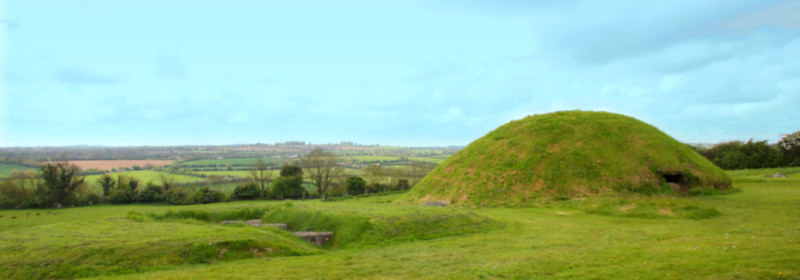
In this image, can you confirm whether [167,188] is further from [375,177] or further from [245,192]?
[375,177]

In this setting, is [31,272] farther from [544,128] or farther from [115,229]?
[544,128]

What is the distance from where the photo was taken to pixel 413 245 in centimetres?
1398

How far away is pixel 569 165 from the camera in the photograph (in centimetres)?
3011

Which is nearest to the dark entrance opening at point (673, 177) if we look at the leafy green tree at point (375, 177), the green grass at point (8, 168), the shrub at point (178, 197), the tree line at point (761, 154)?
the tree line at point (761, 154)

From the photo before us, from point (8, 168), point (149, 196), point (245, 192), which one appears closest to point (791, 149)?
point (245, 192)

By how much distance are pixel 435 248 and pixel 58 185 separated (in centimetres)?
5199

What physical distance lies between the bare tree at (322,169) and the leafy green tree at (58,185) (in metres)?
28.4

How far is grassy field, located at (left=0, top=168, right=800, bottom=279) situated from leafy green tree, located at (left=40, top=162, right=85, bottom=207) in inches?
1457

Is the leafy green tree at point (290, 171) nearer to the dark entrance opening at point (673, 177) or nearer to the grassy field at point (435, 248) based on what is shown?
the grassy field at point (435, 248)

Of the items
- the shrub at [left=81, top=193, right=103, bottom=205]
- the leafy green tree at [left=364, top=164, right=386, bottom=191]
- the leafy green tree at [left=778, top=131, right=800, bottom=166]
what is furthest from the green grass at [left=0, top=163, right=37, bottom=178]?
the leafy green tree at [left=778, top=131, right=800, bottom=166]

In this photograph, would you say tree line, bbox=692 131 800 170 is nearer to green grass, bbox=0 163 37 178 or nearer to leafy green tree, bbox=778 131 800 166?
leafy green tree, bbox=778 131 800 166

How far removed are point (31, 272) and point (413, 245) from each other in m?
11.3

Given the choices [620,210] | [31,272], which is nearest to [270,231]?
[31,272]

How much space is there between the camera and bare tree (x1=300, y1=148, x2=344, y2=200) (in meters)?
56.2
